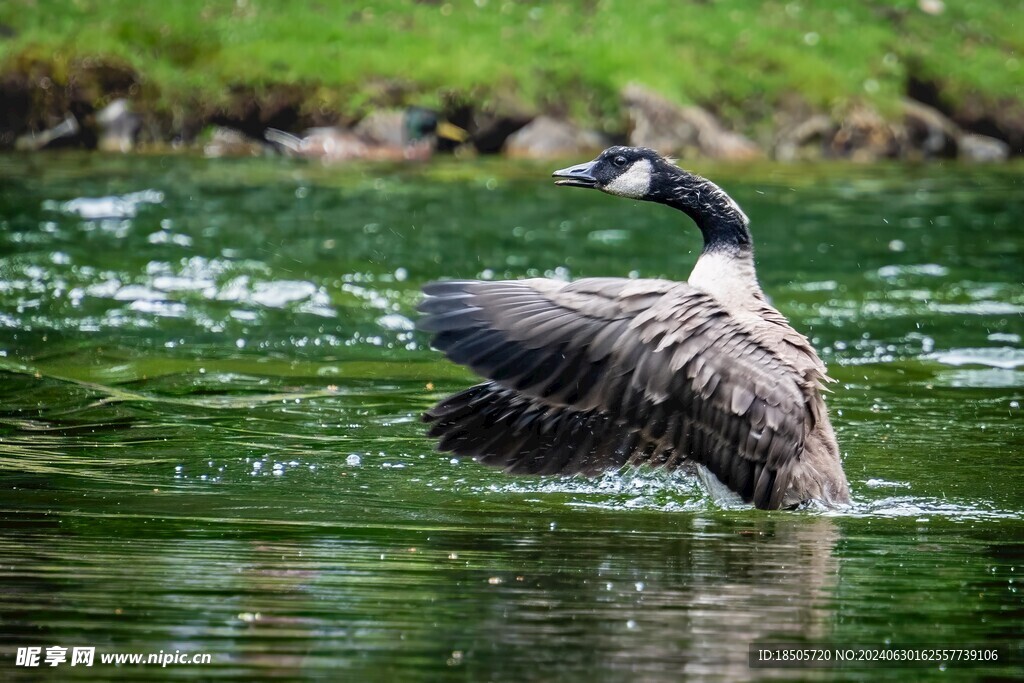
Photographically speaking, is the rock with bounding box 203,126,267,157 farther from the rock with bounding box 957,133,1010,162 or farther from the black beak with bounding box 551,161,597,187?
the black beak with bounding box 551,161,597,187

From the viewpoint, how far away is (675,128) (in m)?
26.9

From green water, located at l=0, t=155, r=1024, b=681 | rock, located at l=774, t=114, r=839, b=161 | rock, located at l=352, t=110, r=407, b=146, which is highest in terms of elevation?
green water, located at l=0, t=155, r=1024, b=681

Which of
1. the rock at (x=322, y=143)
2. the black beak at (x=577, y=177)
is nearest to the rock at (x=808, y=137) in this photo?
the rock at (x=322, y=143)

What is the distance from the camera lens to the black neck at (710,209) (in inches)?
289

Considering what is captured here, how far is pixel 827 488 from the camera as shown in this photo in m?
6.72

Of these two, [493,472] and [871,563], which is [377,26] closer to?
[493,472]

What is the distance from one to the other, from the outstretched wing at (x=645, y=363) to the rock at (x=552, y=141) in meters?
19.9

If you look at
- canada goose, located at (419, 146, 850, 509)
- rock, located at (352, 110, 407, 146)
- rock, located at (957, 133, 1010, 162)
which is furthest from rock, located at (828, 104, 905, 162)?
canada goose, located at (419, 146, 850, 509)

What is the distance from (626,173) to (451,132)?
1904 centimetres

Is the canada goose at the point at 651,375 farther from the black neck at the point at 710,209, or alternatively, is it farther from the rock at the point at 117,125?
the rock at the point at 117,125

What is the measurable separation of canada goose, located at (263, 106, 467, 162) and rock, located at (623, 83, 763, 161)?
11.9ft

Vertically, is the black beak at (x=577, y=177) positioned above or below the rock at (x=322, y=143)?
above

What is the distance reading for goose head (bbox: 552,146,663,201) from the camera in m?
7.69

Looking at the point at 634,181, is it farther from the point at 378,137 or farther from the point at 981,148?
the point at 981,148
